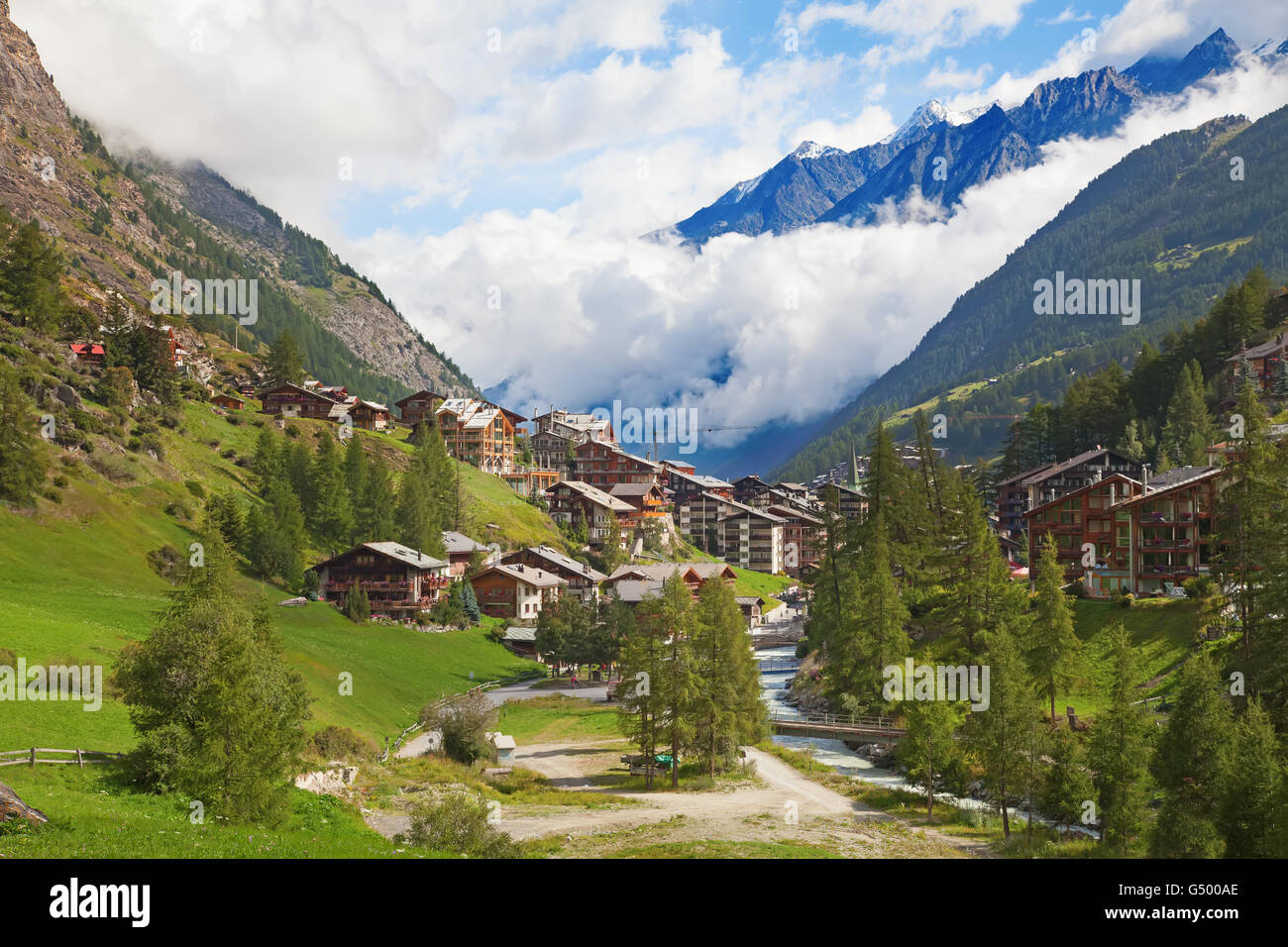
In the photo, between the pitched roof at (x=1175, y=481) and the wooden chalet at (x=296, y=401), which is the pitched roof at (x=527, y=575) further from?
the pitched roof at (x=1175, y=481)

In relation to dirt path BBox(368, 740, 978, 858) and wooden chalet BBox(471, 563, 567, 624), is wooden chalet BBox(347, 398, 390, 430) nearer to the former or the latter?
wooden chalet BBox(471, 563, 567, 624)

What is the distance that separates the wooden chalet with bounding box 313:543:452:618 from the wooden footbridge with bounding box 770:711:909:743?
160 feet

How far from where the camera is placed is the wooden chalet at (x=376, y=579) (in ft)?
365

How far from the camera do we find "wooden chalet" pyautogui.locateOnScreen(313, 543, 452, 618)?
111312 millimetres

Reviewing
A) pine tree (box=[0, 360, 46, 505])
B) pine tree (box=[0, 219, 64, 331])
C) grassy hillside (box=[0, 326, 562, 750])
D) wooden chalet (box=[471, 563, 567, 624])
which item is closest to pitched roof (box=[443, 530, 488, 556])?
wooden chalet (box=[471, 563, 567, 624])

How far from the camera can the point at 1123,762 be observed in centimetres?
4475

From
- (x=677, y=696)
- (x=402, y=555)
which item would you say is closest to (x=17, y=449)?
(x=402, y=555)

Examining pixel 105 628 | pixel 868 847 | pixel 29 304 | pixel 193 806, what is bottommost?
pixel 868 847

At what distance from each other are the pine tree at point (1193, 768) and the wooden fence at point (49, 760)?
42044 mm

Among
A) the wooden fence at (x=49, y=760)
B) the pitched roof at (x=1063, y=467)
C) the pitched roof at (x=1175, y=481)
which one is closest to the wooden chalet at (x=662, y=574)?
the pitched roof at (x=1063, y=467)
